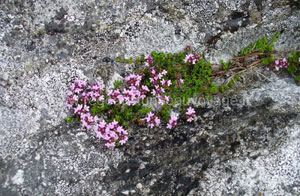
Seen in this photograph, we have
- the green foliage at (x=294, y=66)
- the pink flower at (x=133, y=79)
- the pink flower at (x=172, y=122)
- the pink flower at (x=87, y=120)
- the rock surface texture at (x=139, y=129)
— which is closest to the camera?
the rock surface texture at (x=139, y=129)

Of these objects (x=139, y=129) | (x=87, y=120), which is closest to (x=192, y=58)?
(x=139, y=129)

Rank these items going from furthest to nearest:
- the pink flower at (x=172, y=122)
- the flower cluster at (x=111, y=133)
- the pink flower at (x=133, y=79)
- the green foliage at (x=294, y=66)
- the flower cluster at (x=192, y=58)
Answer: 1. the green foliage at (x=294, y=66)
2. the flower cluster at (x=192, y=58)
3. the pink flower at (x=133, y=79)
4. the pink flower at (x=172, y=122)
5. the flower cluster at (x=111, y=133)

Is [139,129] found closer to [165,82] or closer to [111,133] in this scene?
[111,133]

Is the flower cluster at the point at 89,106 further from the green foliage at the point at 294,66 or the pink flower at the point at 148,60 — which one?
the green foliage at the point at 294,66

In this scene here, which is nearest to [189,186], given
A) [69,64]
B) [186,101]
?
[186,101]

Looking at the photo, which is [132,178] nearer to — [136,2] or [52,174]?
[52,174]

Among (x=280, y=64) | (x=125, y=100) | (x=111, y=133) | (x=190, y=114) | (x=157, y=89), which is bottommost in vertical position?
(x=280, y=64)

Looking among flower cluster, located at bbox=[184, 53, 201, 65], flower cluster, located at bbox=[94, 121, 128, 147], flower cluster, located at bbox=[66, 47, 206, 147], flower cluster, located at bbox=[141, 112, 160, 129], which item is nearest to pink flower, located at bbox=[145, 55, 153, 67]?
flower cluster, located at bbox=[66, 47, 206, 147]

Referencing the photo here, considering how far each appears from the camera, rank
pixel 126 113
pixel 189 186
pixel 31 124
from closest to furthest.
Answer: pixel 189 186
pixel 31 124
pixel 126 113

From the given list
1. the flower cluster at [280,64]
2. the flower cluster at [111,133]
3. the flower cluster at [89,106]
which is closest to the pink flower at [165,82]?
the flower cluster at [89,106]
